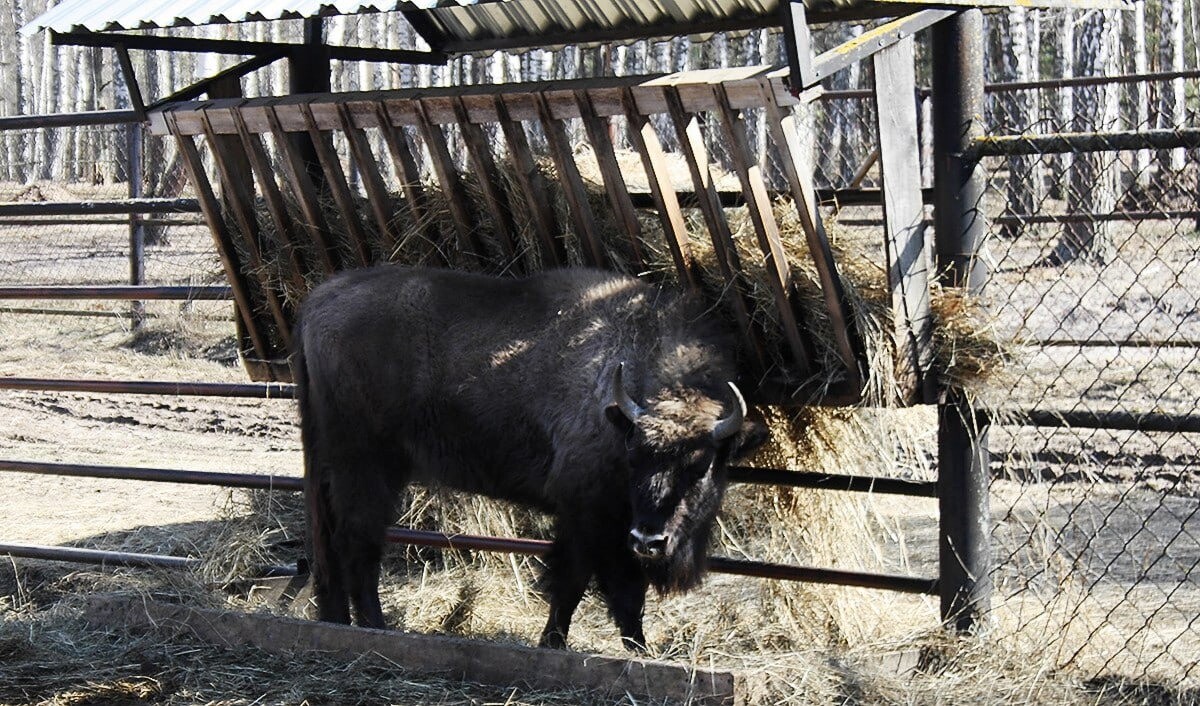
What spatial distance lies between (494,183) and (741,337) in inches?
46.7

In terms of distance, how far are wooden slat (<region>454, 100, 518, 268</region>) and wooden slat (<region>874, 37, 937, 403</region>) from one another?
1.57m

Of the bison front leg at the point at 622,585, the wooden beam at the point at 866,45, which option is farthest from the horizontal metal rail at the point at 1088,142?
the bison front leg at the point at 622,585

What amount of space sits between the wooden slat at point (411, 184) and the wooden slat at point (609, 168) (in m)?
0.90

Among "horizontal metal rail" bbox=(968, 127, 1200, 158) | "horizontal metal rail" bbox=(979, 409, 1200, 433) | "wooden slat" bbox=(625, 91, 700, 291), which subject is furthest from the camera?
"wooden slat" bbox=(625, 91, 700, 291)

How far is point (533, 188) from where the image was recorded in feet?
17.8

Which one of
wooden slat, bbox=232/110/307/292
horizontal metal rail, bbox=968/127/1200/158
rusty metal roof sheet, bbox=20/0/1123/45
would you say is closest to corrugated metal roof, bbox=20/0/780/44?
rusty metal roof sheet, bbox=20/0/1123/45

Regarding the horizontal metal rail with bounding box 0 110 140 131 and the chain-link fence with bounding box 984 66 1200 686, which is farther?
the horizontal metal rail with bounding box 0 110 140 131

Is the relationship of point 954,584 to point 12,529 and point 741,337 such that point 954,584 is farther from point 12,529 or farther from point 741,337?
point 12,529

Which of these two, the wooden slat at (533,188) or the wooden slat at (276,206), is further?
the wooden slat at (276,206)

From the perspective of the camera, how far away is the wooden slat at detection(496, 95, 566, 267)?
523 centimetres

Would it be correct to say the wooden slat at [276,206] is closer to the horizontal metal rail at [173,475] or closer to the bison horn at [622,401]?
the horizontal metal rail at [173,475]

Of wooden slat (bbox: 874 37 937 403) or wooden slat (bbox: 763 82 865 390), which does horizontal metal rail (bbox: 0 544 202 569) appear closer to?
wooden slat (bbox: 763 82 865 390)

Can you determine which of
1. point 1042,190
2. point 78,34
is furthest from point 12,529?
point 1042,190

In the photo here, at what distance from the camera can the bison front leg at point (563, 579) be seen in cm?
545
